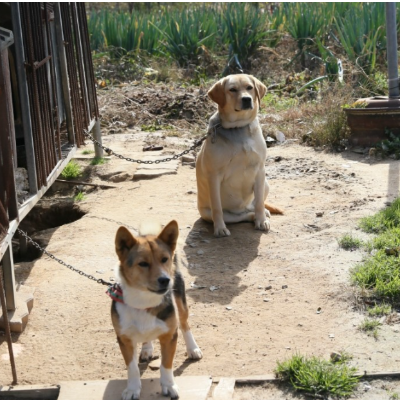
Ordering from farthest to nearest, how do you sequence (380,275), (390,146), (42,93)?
(390,146) < (42,93) < (380,275)

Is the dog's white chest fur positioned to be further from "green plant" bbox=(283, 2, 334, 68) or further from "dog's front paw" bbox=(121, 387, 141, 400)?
"green plant" bbox=(283, 2, 334, 68)

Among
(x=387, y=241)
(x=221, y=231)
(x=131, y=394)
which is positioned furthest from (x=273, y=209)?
(x=131, y=394)

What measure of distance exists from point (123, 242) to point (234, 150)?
3480 mm

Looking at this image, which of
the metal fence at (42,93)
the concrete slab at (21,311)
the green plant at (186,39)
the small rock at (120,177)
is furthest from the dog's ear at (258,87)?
the green plant at (186,39)

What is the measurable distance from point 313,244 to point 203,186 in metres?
1.50

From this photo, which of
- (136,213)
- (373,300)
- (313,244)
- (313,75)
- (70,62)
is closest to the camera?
(373,300)

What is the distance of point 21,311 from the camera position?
5.44m

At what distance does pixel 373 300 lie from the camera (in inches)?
208

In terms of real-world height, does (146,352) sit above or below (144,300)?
below

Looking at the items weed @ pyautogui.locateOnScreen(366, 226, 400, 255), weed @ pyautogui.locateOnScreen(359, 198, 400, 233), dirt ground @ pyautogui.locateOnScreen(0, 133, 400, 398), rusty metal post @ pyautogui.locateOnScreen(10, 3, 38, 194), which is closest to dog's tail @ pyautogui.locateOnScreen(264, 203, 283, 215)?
dirt ground @ pyautogui.locateOnScreen(0, 133, 400, 398)

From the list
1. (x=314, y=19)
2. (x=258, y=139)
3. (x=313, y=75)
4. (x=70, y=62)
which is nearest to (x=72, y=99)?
(x=70, y=62)

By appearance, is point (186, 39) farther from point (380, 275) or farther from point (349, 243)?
point (380, 275)

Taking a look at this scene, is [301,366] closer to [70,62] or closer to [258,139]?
[258,139]

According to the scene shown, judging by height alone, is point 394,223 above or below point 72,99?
below
